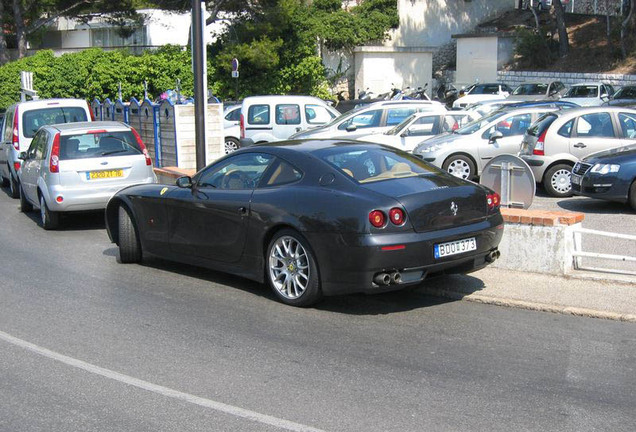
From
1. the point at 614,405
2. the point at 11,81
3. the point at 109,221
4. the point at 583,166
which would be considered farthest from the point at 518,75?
the point at 614,405

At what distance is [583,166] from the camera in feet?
45.5

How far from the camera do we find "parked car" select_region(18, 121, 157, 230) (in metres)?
13.2

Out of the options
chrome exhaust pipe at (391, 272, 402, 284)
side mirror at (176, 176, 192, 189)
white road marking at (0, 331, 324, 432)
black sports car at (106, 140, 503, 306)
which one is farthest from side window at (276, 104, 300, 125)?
white road marking at (0, 331, 324, 432)

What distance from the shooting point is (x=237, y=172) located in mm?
8828

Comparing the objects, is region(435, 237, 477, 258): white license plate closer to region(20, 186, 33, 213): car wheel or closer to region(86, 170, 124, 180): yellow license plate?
region(86, 170, 124, 180): yellow license plate

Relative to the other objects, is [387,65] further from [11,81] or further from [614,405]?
[614,405]

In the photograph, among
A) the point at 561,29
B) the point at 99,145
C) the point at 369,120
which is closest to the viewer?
the point at 99,145

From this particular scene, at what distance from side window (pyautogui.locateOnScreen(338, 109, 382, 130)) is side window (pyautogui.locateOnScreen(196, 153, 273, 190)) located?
11.5 metres

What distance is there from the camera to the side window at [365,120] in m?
20.6

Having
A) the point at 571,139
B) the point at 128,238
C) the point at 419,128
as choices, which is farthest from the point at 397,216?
the point at 419,128

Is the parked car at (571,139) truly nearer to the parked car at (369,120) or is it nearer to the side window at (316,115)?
the parked car at (369,120)

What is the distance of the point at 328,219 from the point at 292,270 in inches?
28.1

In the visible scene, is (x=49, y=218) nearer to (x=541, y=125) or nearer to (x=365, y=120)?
(x=541, y=125)

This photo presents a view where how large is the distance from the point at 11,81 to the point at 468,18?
25.5 metres
